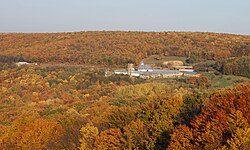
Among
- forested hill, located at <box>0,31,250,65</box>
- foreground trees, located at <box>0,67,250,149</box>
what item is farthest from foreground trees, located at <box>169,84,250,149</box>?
forested hill, located at <box>0,31,250,65</box>

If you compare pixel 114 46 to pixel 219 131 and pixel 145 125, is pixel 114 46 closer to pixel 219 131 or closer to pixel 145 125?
pixel 145 125

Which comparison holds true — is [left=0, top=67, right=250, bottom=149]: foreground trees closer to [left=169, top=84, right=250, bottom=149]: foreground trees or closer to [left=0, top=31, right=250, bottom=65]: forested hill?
[left=169, top=84, right=250, bottom=149]: foreground trees

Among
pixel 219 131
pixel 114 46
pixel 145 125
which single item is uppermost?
pixel 219 131

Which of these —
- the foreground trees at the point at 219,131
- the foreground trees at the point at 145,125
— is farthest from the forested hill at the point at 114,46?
the foreground trees at the point at 219,131

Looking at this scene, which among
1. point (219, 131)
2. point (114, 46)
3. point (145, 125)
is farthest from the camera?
point (114, 46)

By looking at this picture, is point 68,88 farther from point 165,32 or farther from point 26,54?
point 165,32

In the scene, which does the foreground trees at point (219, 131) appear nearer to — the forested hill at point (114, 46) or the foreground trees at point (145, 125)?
the foreground trees at point (145, 125)

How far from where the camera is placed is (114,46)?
110750 mm

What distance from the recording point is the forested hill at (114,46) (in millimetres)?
102250

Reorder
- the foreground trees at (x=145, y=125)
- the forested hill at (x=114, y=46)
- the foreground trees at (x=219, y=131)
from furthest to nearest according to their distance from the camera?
the forested hill at (x=114, y=46) < the foreground trees at (x=145, y=125) < the foreground trees at (x=219, y=131)

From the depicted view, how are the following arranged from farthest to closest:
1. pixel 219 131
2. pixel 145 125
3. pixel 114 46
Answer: pixel 114 46 < pixel 145 125 < pixel 219 131

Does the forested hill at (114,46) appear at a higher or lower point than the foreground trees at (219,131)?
lower

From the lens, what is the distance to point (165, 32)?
131m

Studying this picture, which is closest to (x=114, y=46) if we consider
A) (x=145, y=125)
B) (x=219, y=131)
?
Answer: (x=145, y=125)
